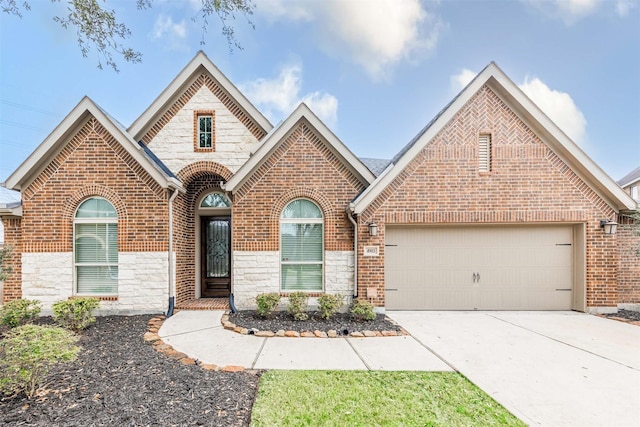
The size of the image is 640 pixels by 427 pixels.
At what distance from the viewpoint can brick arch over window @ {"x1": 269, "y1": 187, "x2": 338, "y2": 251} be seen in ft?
25.9

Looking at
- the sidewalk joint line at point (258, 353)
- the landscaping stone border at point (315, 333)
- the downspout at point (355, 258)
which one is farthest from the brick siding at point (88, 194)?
the downspout at point (355, 258)

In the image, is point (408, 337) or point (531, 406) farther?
point (408, 337)

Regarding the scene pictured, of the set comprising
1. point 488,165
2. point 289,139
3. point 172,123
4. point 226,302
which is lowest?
point 226,302

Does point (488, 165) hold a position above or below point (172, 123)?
below

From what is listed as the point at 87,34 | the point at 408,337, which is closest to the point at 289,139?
the point at 87,34

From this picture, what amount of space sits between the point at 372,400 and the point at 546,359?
11.0 feet

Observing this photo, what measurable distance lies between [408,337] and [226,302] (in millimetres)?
5192

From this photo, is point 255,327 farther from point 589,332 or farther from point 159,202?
point 589,332

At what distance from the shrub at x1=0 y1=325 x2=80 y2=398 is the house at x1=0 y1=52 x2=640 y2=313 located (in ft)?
12.9

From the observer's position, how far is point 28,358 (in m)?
3.43

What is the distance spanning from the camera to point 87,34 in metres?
4.57

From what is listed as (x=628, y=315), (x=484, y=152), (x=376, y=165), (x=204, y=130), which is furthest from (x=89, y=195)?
(x=628, y=315)

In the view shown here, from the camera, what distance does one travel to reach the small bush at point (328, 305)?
7.14m

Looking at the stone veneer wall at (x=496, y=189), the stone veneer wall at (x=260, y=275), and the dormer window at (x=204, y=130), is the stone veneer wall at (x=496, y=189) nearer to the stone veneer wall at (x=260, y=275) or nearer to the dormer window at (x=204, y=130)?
the stone veneer wall at (x=260, y=275)
